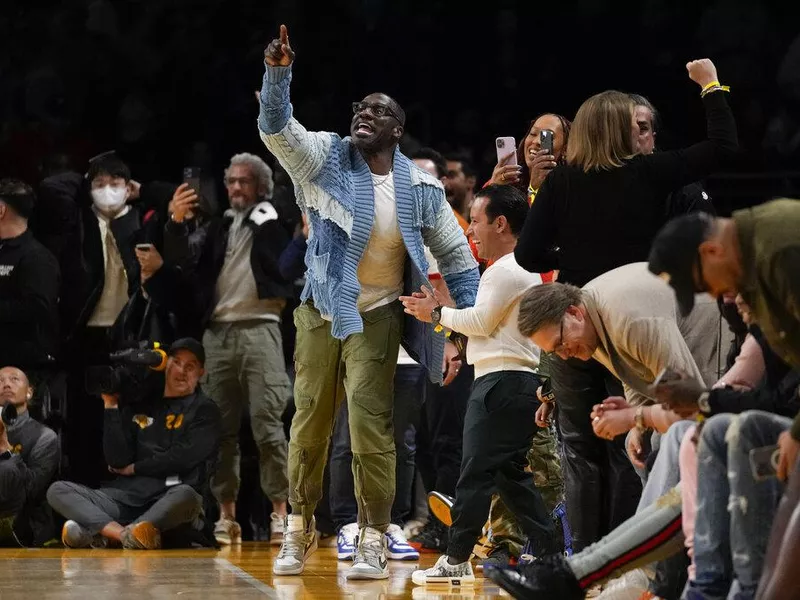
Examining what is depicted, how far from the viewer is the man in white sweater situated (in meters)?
4.18

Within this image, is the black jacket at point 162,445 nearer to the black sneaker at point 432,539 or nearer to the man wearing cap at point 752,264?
the black sneaker at point 432,539

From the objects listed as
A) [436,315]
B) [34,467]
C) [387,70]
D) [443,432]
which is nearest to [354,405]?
[436,315]

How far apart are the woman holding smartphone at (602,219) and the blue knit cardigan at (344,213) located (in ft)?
2.84

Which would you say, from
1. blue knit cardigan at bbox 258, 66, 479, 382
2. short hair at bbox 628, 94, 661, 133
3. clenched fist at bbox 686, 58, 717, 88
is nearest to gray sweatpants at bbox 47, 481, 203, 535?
blue knit cardigan at bbox 258, 66, 479, 382

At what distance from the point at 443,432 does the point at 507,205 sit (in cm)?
168

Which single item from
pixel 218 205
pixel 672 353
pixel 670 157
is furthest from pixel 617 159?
pixel 218 205

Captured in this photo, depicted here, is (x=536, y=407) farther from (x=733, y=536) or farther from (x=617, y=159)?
(x=733, y=536)

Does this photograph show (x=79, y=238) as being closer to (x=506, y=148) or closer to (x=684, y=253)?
(x=506, y=148)

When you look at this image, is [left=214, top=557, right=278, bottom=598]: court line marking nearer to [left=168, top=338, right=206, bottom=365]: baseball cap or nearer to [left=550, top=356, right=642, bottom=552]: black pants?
[left=550, top=356, right=642, bottom=552]: black pants

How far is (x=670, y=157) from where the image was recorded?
12.0 feet

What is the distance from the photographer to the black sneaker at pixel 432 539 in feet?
17.9

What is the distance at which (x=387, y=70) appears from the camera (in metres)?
7.72

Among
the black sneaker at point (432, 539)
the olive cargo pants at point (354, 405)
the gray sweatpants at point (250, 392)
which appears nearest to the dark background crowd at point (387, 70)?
the gray sweatpants at point (250, 392)

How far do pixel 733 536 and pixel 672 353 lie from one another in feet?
2.10
